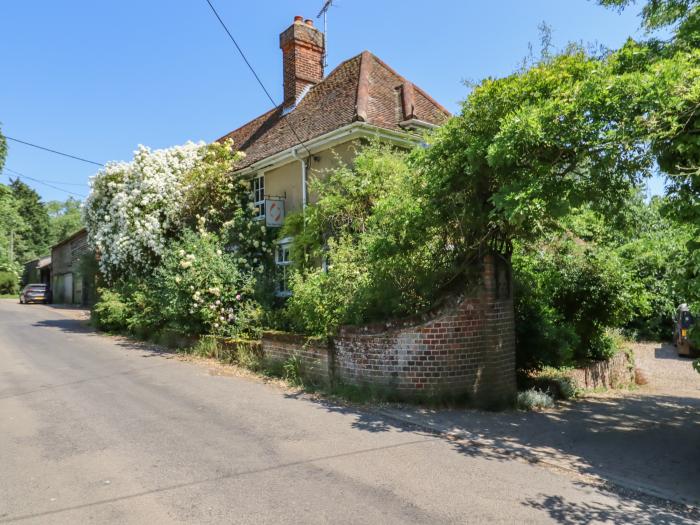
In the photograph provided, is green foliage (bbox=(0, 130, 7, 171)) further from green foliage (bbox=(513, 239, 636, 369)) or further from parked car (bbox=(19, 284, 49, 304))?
green foliage (bbox=(513, 239, 636, 369))

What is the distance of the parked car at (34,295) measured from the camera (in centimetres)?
3597

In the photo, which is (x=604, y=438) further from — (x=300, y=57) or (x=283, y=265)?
(x=300, y=57)

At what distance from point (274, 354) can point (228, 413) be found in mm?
2538

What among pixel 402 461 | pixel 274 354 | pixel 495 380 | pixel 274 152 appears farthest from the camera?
pixel 274 152

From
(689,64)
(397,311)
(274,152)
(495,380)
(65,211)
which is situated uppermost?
(65,211)

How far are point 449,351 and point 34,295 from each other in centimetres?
3764

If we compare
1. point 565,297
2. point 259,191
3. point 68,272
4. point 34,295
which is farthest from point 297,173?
point 34,295

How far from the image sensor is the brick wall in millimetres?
7410

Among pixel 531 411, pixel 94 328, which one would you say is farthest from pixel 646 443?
pixel 94 328

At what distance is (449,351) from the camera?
7426 millimetres

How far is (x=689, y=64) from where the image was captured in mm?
5246

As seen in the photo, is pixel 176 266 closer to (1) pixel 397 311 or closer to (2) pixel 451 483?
(1) pixel 397 311

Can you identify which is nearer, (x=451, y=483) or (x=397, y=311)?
(x=451, y=483)

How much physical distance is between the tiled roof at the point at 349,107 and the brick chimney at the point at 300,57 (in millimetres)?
657
